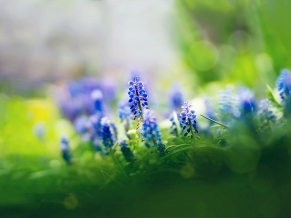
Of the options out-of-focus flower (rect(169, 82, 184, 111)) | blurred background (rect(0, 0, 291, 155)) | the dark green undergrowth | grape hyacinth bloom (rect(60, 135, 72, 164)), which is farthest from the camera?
blurred background (rect(0, 0, 291, 155))

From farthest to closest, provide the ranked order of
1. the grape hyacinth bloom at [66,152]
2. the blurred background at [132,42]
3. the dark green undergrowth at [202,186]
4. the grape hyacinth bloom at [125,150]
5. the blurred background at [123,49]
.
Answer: the blurred background at [132,42]
the blurred background at [123,49]
the grape hyacinth bloom at [66,152]
the grape hyacinth bloom at [125,150]
the dark green undergrowth at [202,186]

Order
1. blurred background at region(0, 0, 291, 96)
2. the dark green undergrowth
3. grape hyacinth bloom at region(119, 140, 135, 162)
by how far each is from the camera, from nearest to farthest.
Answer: the dark green undergrowth
grape hyacinth bloom at region(119, 140, 135, 162)
blurred background at region(0, 0, 291, 96)

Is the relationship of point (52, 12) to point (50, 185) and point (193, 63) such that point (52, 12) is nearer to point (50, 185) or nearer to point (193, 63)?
point (193, 63)

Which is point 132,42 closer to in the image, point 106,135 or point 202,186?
point 106,135

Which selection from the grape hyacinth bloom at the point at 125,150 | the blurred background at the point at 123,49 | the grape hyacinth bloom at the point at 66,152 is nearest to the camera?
the grape hyacinth bloom at the point at 125,150

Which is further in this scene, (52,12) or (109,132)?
(52,12)

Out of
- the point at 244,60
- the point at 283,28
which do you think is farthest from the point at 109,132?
the point at 244,60

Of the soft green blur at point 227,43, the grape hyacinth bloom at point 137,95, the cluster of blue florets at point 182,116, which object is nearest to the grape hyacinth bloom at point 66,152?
the cluster of blue florets at point 182,116

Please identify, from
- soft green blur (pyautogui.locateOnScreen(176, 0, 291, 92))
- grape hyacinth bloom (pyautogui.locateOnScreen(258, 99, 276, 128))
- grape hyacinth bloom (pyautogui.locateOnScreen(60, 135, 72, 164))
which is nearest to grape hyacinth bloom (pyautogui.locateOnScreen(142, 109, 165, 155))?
grape hyacinth bloom (pyautogui.locateOnScreen(258, 99, 276, 128))

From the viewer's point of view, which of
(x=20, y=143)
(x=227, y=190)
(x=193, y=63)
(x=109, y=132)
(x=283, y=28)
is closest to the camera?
(x=227, y=190)

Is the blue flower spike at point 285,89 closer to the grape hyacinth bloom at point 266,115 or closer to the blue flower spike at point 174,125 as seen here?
the grape hyacinth bloom at point 266,115

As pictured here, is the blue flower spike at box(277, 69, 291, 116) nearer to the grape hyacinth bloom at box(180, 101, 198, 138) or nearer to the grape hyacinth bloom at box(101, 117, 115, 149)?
the grape hyacinth bloom at box(180, 101, 198, 138)
